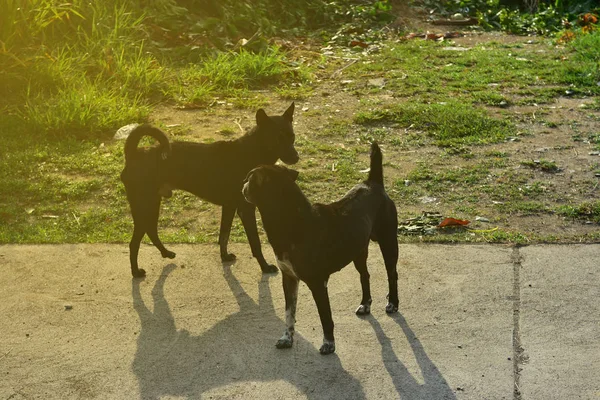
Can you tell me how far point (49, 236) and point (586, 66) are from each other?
23.8 feet

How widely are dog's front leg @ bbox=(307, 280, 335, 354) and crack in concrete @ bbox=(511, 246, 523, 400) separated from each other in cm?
109

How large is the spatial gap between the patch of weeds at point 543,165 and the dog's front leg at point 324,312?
3.83 metres

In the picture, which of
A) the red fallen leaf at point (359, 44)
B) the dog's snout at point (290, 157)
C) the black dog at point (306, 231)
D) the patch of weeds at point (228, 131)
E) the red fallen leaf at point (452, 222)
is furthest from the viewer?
the red fallen leaf at point (359, 44)

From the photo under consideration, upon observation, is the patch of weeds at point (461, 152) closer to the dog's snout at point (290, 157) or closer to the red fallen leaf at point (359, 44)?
the dog's snout at point (290, 157)

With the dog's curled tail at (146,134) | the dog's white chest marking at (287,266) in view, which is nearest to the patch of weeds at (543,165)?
the dog's curled tail at (146,134)

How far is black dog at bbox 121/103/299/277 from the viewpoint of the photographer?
667 centimetres

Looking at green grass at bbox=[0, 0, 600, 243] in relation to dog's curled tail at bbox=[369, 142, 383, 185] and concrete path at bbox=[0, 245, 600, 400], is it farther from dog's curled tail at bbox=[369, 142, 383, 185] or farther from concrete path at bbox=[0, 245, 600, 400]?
dog's curled tail at bbox=[369, 142, 383, 185]

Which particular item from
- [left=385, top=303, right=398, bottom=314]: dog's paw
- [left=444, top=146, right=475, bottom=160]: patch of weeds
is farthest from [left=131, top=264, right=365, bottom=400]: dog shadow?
[left=444, top=146, right=475, bottom=160]: patch of weeds

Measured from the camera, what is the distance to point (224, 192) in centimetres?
689

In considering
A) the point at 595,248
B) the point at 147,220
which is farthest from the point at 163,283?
the point at 595,248

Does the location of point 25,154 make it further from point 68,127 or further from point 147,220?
point 147,220

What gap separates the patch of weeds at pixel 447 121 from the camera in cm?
952

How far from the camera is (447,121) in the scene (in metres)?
9.91

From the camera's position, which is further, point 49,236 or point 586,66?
point 586,66
